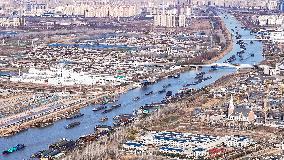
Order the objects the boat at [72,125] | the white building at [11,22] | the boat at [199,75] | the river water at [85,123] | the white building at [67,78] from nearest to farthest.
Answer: the river water at [85,123]
the boat at [72,125]
the white building at [67,78]
the boat at [199,75]
the white building at [11,22]

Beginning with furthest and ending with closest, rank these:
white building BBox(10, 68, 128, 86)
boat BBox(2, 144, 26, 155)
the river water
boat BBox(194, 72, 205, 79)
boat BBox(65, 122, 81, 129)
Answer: boat BBox(194, 72, 205, 79) < white building BBox(10, 68, 128, 86) < boat BBox(65, 122, 81, 129) < the river water < boat BBox(2, 144, 26, 155)

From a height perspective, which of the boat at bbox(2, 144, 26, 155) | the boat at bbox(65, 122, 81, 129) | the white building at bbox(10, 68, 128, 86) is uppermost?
the white building at bbox(10, 68, 128, 86)

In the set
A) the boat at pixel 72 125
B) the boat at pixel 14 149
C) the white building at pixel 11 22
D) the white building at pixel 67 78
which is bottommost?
the boat at pixel 14 149

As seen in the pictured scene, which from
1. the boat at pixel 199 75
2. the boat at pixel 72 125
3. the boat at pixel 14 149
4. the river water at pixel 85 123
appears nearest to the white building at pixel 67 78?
the river water at pixel 85 123

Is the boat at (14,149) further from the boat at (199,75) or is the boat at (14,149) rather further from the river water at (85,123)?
the boat at (199,75)

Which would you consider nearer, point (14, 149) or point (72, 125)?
point (14, 149)

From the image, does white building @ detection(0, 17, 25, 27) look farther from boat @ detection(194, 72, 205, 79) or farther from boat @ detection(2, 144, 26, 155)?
boat @ detection(2, 144, 26, 155)

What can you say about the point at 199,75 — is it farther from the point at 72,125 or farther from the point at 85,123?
the point at 72,125

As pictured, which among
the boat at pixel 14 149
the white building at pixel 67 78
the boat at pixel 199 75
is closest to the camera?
the boat at pixel 14 149

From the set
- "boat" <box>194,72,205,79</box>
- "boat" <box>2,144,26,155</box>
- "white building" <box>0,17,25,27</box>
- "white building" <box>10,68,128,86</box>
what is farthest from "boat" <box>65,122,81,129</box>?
"white building" <box>0,17,25,27</box>

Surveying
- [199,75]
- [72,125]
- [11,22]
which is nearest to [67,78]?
[199,75]

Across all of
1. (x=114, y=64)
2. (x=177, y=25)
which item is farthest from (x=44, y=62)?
(x=177, y=25)

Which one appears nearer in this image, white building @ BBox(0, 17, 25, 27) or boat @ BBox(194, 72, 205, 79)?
boat @ BBox(194, 72, 205, 79)
